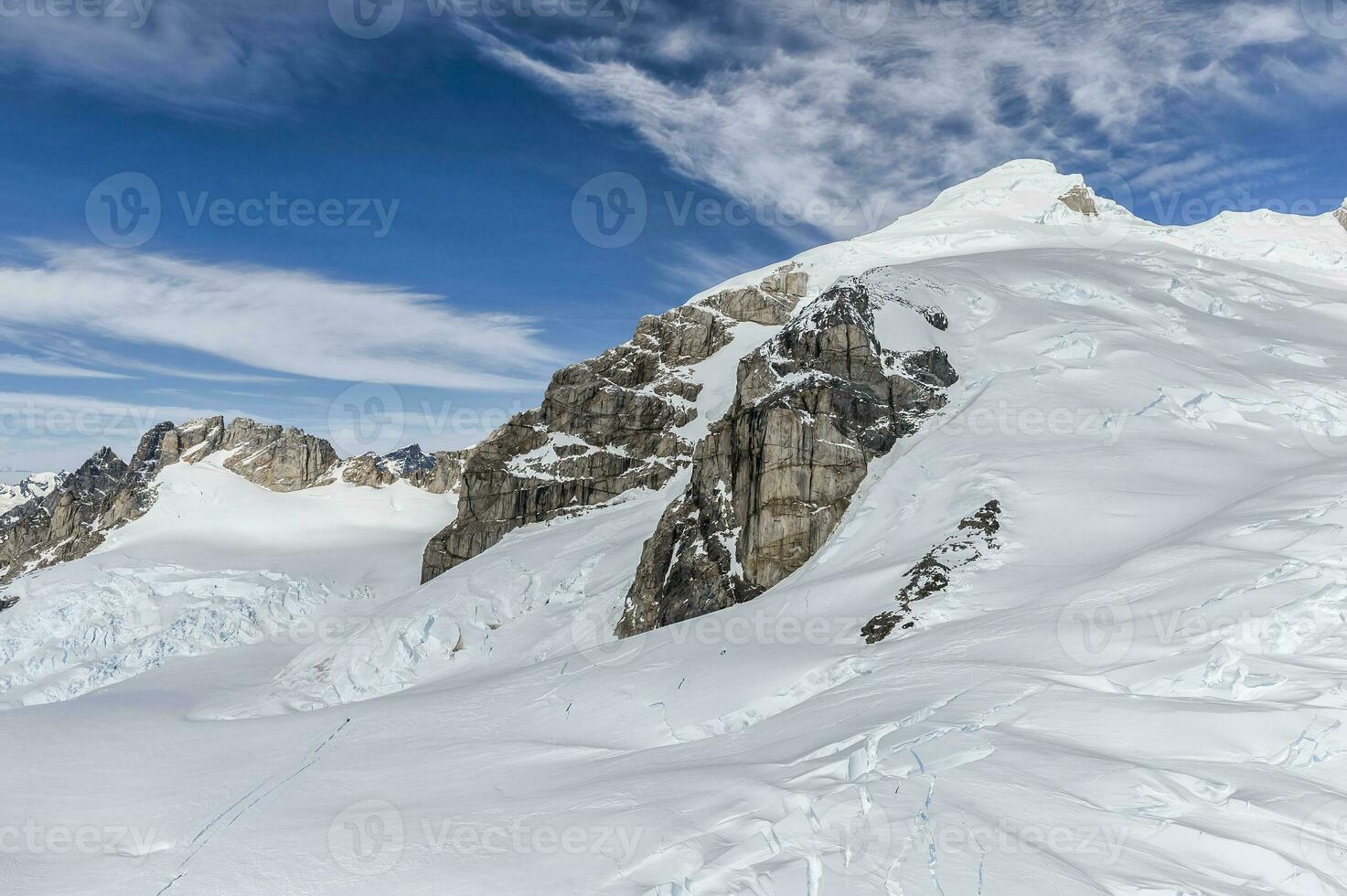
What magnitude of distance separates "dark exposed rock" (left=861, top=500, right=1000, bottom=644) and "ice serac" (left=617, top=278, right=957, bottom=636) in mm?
11133

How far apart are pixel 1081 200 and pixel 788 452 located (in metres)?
93.7

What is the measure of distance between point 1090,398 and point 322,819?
38.4 m

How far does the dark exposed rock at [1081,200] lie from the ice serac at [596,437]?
44.7 m

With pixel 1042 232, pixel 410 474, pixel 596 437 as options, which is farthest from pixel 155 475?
pixel 1042 232

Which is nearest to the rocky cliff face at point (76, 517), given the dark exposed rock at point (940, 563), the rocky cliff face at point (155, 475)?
the rocky cliff face at point (155, 475)

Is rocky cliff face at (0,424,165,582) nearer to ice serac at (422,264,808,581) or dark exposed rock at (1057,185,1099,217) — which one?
ice serac at (422,264,808,581)

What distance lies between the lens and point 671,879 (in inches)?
435

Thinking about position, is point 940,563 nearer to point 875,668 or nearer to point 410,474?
point 875,668

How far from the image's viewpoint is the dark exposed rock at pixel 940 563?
2511 cm

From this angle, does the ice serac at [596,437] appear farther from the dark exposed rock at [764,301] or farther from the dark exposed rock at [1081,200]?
the dark exposed rock at [1081,200]

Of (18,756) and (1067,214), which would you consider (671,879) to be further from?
(1067,214)

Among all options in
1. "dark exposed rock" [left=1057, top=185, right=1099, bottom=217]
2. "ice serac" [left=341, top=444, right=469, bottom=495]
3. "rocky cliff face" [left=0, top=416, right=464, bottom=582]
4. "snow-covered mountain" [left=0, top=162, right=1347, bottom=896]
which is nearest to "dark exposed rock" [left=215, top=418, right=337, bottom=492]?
"rocky cliff face" [left=0, top=416, right=464, bottom=582]

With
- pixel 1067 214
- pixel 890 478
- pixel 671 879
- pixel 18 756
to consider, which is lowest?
pixel 18 756

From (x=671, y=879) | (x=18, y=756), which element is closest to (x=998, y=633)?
(x=671, y=879)
